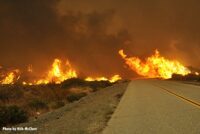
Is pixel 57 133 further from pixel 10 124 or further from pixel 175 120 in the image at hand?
pixel 10 124

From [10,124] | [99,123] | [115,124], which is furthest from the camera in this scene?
[10,124]

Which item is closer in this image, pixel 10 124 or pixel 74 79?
pixel 10 124

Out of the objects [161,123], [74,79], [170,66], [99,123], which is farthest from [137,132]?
[170,66]

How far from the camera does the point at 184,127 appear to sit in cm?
929

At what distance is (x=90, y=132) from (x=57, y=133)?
5.58 ft

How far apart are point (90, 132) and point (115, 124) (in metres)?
1.30

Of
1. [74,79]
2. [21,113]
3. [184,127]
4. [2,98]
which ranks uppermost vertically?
[74,79]

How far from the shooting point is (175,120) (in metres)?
10.7

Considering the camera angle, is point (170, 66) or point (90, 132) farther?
point (170, 66)

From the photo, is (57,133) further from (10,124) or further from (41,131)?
(10,124)

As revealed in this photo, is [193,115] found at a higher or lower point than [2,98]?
lower

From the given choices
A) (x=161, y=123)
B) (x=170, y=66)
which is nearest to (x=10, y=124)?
(x=161, y=123)

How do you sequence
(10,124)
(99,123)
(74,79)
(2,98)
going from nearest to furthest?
(99,123)
(10,124)
(2,98)
(74,79)

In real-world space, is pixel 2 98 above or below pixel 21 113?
above
